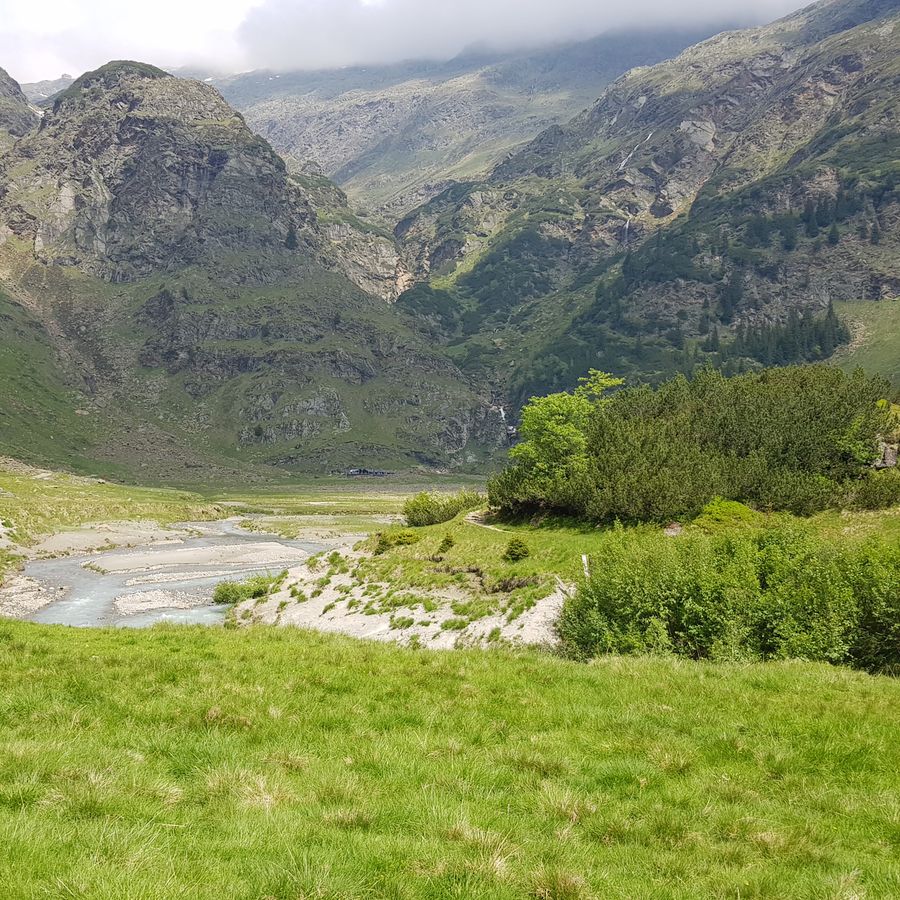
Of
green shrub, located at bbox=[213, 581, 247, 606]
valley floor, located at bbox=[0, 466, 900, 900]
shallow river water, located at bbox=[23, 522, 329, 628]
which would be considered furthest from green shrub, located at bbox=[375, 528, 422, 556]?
valley floor, located at bbox=[0, 466, 900, 900]

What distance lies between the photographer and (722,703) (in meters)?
14.2

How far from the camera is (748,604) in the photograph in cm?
2517

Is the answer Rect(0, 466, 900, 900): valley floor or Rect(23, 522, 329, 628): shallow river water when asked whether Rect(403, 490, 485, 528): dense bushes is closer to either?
Rect(23, 522, 329, 628): shallow river water

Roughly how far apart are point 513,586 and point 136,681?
3028 centimetres

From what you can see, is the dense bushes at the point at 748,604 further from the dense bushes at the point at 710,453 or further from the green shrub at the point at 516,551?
the dense bushes at the point at 710,453

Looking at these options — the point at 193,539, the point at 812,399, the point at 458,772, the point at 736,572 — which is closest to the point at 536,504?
the point at 812,399

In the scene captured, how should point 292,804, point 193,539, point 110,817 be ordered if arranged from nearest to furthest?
1. point 110,817
2. point 292,804
3. point 193,539

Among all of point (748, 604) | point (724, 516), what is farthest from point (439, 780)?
point (724, 516)

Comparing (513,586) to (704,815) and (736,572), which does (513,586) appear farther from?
(704,815)

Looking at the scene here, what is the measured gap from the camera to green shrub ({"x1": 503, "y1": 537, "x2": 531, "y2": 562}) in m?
45.8

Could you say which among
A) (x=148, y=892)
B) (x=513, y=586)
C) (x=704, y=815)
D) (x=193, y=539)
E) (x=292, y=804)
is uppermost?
(x=148, y=892)

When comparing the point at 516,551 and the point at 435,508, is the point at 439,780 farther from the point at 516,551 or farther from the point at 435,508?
the point at 435,508

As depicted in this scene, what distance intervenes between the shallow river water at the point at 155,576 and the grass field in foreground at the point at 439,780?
4043cm

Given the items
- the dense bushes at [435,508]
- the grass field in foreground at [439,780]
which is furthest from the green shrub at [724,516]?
the dense bushes at [435,508]
